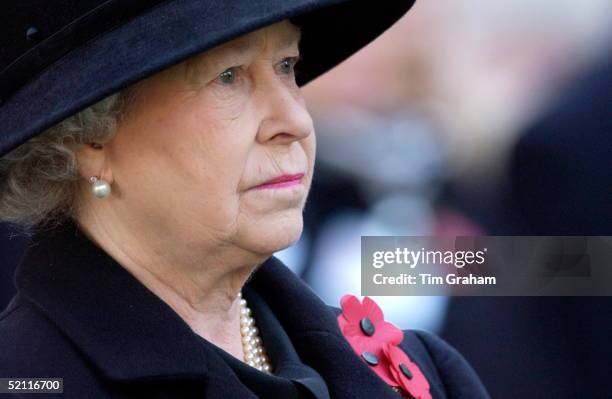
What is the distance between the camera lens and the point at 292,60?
184 cm

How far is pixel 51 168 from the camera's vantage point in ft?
5.68

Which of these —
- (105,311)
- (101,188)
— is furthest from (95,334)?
(101,188)

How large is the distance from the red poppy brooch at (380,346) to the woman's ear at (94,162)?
1.91ft

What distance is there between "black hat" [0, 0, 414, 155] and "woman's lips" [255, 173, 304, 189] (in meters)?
0.29

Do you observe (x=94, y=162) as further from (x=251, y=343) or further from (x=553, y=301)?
(x=553, y=301)

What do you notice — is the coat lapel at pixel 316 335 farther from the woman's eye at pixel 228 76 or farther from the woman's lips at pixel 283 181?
the woman's eye at pixel 228 76

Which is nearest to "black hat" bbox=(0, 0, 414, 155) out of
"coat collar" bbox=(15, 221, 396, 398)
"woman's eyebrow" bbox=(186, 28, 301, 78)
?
"woman's eyebrow" bbox=(186, 28, 301, 78)

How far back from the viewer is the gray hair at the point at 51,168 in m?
1.66

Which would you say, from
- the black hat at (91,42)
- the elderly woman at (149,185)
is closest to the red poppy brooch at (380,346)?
the elderly woman at (149,185)

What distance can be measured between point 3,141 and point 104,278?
0.28 m

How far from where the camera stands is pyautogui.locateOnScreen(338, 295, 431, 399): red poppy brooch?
6.54 feet

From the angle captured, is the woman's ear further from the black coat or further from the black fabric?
the black fabric

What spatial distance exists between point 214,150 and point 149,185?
0.11 m

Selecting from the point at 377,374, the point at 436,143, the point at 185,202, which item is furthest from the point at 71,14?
the point at 436,143
